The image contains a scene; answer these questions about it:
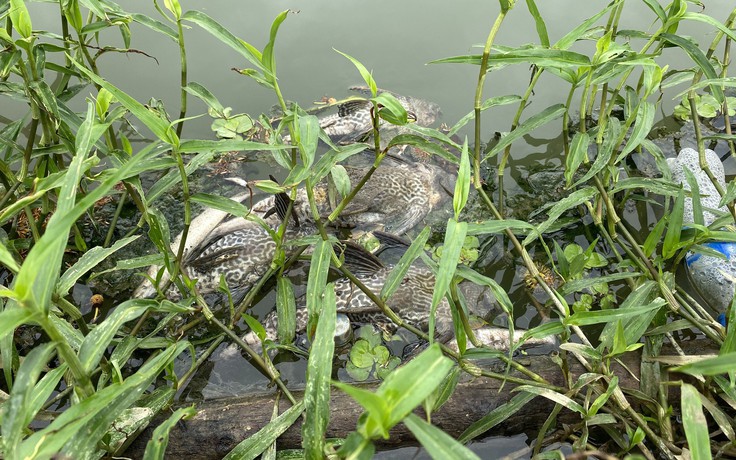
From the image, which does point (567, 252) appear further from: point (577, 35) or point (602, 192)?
point (577, 35)

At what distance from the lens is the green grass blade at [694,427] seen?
1626 mm

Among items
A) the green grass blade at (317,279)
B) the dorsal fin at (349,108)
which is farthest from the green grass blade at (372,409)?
the dorsal fin at (349,108)

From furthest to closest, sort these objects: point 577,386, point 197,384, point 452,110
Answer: point 452,110, point 197,384, point 577,386

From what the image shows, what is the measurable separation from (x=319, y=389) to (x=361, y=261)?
1.65 meters

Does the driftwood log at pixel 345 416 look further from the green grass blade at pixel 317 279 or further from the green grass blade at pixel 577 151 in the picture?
the green grass blade at pixel 577 151

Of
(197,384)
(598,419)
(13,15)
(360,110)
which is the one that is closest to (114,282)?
(197,384)

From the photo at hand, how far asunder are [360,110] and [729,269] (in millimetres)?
2851

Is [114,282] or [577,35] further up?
[577,35]

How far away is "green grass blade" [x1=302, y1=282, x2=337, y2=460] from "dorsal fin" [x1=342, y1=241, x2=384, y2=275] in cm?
156

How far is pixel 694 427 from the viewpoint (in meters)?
1.69

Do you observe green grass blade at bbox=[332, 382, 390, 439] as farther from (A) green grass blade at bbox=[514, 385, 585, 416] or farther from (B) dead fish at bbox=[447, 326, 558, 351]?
(B) dead fish at bbox=[447, 326, 558, 351]

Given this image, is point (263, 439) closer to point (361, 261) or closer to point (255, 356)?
point (255, 356)

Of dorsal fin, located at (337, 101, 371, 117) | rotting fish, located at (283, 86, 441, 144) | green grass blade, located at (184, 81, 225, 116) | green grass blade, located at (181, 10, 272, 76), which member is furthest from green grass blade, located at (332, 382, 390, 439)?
dorsal fin, located at (337, 101, 371, 117)

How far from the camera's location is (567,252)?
11.3ft
